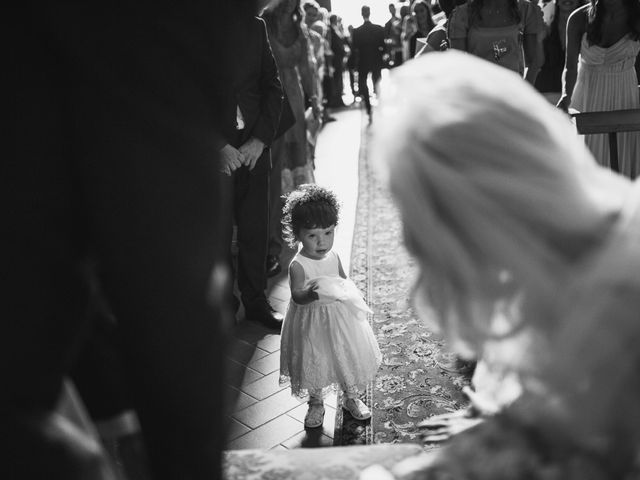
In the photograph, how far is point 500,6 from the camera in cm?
395

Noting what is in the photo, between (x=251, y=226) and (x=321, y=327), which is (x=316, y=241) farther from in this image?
(x=251, y=226)

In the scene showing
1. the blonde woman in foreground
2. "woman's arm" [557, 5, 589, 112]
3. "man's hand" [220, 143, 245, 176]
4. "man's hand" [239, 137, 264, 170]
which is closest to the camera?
the blonde woman in foreground

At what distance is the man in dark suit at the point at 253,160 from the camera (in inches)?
126

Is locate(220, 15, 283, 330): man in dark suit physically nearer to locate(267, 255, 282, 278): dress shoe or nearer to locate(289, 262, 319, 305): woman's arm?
locate(289, 262, 319, 305): woman's arm

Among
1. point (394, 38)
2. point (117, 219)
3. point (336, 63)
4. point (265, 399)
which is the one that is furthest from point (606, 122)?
point (394, 38)

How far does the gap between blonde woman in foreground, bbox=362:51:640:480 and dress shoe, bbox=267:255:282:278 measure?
3527 millimetres

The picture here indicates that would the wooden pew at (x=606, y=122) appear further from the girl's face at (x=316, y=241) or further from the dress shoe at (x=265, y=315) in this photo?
the dress shoe at (x=265, y=315)

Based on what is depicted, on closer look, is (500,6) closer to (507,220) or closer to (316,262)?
(316,262)

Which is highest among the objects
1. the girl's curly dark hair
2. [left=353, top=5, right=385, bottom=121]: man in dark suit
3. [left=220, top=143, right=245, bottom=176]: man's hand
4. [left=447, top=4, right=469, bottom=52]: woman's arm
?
[left=353, top=5, right=385, bottom=121]: man in dark suit

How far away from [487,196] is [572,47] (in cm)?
385

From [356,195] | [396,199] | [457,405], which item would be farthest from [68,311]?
[356,195]

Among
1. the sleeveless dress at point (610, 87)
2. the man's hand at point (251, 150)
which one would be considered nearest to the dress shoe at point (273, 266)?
the man's hand at point (251, 150)

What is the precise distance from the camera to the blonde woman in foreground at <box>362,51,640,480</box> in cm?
96

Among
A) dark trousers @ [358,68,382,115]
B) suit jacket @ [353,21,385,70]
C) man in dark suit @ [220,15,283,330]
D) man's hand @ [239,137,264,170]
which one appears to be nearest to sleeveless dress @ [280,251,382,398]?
man in dark suit @ [220,15,283,330]
